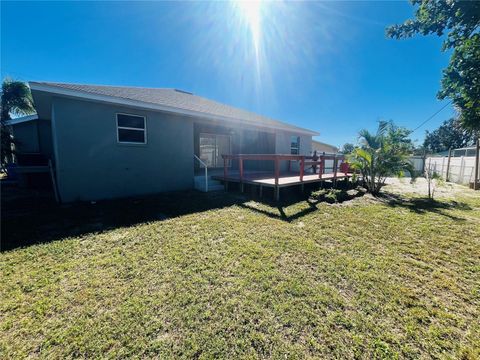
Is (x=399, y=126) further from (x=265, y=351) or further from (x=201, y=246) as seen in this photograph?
(x=265, y=351)

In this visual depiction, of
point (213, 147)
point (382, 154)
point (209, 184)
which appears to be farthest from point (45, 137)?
point (382, 154)

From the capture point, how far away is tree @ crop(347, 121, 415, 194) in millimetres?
7902

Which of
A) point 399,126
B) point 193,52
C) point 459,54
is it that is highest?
point 193,52

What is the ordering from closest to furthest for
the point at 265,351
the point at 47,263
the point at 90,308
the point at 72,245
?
the point at 265,351
the point at 90,308
the point at 47,263
the point at 72,245

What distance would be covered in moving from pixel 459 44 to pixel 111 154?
36.6ft

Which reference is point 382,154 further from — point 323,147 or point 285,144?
point 323,147

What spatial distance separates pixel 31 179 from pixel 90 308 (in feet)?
36.3

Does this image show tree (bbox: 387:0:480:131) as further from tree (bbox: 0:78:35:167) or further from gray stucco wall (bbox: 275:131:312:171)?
tree (bbox: 0:78:35:167)

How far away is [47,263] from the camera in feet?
9.41

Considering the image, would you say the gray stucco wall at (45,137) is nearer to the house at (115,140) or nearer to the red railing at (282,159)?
the house at (115,140)

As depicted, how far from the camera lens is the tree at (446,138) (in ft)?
140

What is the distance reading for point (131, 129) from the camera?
6.73m

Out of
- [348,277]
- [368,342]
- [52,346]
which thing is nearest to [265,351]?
[368,342]

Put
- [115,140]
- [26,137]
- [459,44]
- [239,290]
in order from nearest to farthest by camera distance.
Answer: [239,290] → [459,44] → [115,140] → [26,137]
